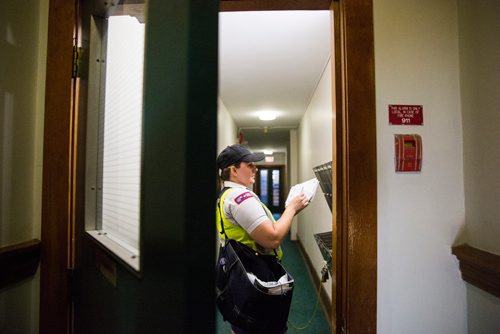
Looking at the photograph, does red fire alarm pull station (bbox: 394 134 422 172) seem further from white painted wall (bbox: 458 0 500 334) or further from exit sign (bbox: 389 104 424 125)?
white painted wall (bbox: 458 0 500 334)

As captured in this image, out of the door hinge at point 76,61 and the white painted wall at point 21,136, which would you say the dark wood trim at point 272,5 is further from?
the white painted wall at point 21,136

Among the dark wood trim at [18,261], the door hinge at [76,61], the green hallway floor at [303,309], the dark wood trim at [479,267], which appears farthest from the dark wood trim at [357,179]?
the green hallway floor at [303,309]

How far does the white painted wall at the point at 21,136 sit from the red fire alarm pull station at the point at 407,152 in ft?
4.62

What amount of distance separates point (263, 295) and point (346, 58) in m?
1.10

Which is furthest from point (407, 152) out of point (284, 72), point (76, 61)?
point (284, 72)

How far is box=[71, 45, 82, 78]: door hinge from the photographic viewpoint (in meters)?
0.93

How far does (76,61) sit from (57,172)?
448 millimetres

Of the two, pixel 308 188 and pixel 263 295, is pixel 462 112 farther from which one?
pixel 263 295

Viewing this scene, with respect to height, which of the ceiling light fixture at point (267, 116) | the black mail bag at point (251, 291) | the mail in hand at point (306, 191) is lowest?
the black mail bag at point (251, 291)

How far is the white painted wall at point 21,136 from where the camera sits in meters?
0.84

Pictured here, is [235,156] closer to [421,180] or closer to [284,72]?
[421,180]

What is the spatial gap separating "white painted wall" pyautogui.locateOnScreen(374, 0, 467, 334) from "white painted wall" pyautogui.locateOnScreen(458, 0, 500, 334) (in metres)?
0.03

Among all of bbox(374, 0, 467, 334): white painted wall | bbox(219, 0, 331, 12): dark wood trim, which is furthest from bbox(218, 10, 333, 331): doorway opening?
bbox(374, 0, 467, 334): white painted wall

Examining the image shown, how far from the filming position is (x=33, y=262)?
90 centimetres
